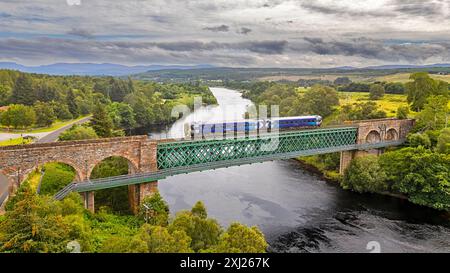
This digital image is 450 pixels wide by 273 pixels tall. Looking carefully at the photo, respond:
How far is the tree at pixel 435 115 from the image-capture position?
5988 cm

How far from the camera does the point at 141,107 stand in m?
97.7

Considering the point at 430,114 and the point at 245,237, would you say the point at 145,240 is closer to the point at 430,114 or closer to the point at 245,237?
the point at 245,237

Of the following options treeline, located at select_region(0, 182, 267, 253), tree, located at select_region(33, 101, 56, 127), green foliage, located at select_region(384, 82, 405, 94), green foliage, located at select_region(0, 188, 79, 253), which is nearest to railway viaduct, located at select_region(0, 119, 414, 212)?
treeline, located at select_region(0, 182, 267, 253)

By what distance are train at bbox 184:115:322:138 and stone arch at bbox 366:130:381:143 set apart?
936 centimetres

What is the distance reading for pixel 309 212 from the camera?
44531 millimetres

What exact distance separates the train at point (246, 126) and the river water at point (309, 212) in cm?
808

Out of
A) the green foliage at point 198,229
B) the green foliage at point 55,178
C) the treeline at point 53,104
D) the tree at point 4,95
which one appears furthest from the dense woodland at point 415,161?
the tree at point 4,95

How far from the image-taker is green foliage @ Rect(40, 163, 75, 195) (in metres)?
37.0

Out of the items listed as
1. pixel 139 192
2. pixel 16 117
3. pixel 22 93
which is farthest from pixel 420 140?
pixel 22 93

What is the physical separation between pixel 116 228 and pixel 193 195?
17.0 meters

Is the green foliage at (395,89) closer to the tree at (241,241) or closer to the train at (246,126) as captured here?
the train at (246,126)

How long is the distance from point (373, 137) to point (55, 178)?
159 feet

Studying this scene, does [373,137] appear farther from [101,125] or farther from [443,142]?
[101,125]
